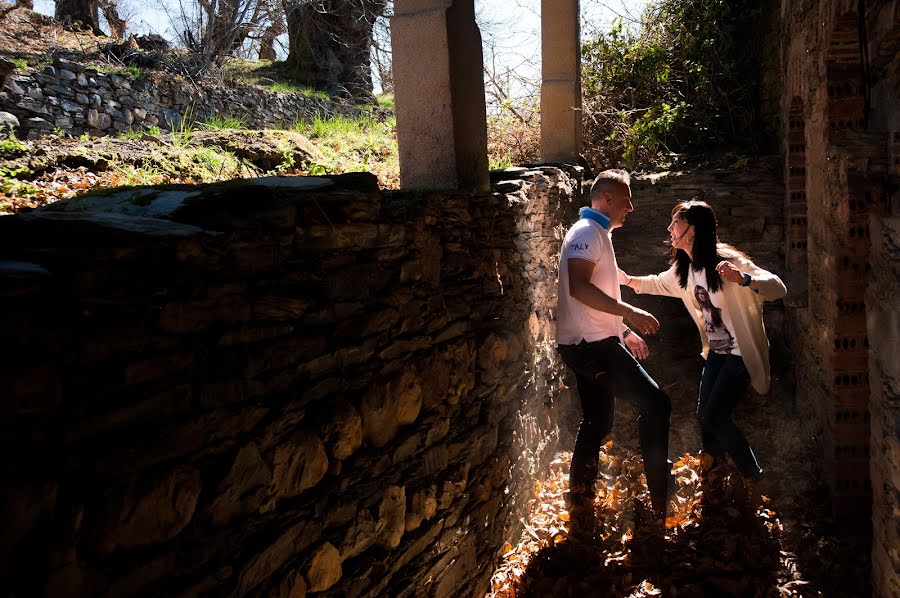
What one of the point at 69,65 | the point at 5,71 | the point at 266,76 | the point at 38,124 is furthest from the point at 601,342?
the point at 266,76

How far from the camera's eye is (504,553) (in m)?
3.53

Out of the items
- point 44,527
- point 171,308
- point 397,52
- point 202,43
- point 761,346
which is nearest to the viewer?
point 44,527

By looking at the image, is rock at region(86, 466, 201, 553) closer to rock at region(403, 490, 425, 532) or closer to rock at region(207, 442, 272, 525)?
rock at region(207, 442, 272, 525)

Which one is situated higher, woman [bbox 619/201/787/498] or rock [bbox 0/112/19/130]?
rock [bbox 0/112/19/130]

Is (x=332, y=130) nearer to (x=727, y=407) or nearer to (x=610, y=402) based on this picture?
(x=610, y=402)

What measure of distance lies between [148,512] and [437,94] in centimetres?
263

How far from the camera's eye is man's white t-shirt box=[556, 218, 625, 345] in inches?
133

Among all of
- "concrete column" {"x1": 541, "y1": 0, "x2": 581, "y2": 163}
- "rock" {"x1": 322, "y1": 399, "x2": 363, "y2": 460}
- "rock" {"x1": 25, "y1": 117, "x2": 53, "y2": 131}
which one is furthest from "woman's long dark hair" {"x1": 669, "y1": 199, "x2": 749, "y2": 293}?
"rock" {"x1": 25, "y1": 117, "x2": 53, "y2": 131}

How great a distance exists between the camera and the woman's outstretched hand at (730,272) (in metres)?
3.53

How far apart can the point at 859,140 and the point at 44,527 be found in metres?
3.61

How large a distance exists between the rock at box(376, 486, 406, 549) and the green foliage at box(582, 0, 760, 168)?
554cm

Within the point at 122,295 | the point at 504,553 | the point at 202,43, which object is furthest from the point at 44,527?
the point at 202,43

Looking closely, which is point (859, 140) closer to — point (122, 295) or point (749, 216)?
point (749, 216)

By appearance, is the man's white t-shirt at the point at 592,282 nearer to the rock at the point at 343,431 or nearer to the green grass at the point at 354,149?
the rock at the point at 343,431
